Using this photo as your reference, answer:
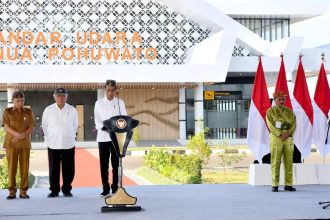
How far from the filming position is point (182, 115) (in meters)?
37.2

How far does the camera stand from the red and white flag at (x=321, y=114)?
1217cm

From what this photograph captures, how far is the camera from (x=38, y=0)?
32.6m

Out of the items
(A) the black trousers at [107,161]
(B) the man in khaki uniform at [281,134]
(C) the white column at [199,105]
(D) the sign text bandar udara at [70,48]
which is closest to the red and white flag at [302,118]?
(B) the man in khaki uniform at [281,134]

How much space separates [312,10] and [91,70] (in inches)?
541

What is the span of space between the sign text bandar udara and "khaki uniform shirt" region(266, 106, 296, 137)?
21.0m

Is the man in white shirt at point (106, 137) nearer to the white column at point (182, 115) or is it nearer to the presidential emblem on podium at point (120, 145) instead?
the presidential emblem on podium at point (120, 145)

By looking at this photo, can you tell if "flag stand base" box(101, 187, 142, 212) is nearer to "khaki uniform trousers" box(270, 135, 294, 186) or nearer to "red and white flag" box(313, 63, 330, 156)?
"khaki uniform trousers" box(270, 135, 294, 186)

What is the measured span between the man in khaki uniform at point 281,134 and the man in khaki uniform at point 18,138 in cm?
378

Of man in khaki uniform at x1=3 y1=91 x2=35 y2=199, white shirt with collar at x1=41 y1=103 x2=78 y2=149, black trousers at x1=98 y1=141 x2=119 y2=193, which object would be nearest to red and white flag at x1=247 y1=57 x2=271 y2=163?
black trousers at x1=98 y1=141 x2=119 y2=193

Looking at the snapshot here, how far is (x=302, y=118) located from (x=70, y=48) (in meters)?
21.0

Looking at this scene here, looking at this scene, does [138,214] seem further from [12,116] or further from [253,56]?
[253,56]

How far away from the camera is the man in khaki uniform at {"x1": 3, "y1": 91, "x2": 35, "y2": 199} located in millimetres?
10078

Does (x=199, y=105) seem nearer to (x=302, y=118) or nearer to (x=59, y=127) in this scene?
(x=302, y=118)

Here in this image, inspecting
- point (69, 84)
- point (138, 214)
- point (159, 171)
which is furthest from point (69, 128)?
point (69, 84)
